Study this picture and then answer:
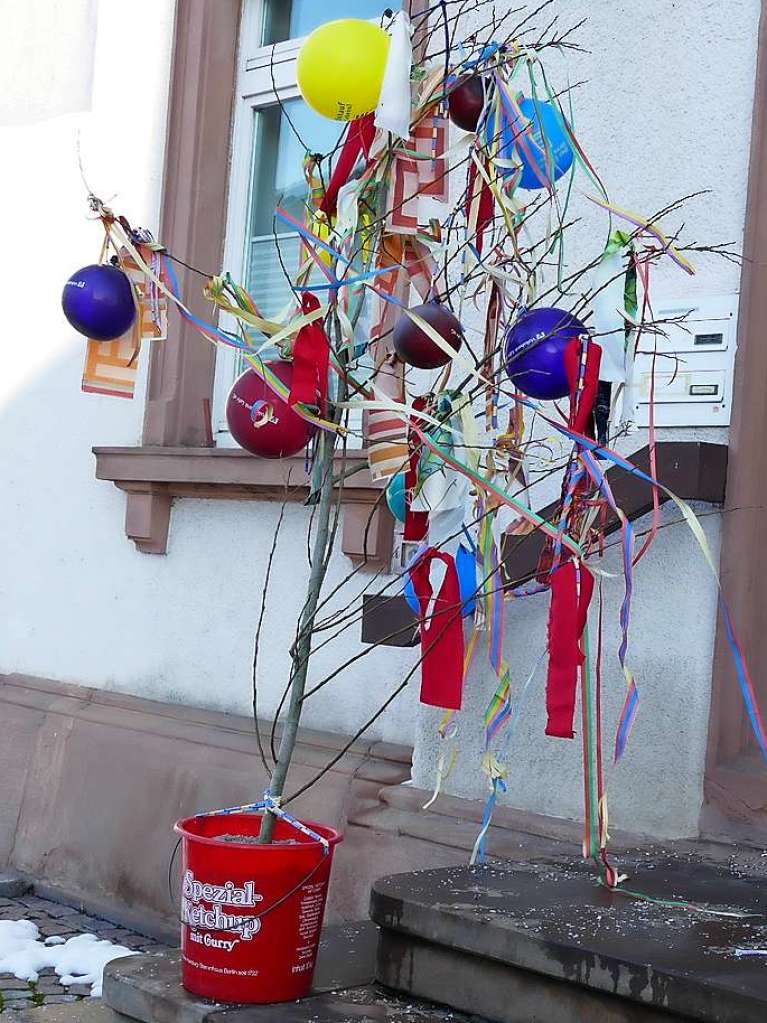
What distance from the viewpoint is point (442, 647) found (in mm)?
2818

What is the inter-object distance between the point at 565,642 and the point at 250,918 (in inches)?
29.0

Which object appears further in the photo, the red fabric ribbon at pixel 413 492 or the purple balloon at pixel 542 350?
the red fabric ribbon at pixel 413 492

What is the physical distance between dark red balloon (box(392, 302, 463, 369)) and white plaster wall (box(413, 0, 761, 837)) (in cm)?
98

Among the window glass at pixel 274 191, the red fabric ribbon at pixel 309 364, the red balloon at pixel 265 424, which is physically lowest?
the red balloon at pixel 265 424

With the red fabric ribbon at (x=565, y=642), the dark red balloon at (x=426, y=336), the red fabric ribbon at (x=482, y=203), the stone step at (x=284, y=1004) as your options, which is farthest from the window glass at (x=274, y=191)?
the stone step at (x=284, y=1004)

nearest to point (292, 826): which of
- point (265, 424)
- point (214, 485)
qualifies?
point (265, 424)

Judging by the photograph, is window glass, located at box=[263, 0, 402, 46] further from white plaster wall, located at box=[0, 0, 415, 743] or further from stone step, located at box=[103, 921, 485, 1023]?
stone step, located at box=[103, 921, 485, 1023]

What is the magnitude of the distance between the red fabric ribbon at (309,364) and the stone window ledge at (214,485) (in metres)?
1.48

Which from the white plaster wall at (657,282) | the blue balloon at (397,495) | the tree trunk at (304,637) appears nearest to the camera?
the tree trunk at (304,637)

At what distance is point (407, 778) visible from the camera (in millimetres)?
4062

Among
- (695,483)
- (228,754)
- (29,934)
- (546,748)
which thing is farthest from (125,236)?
(29,934)

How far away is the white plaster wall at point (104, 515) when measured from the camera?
187 inches

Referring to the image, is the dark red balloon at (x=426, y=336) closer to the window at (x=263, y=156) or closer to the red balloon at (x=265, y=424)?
the red balloon at (x=265, y=424)

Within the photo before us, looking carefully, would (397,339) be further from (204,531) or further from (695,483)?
(204,531)
